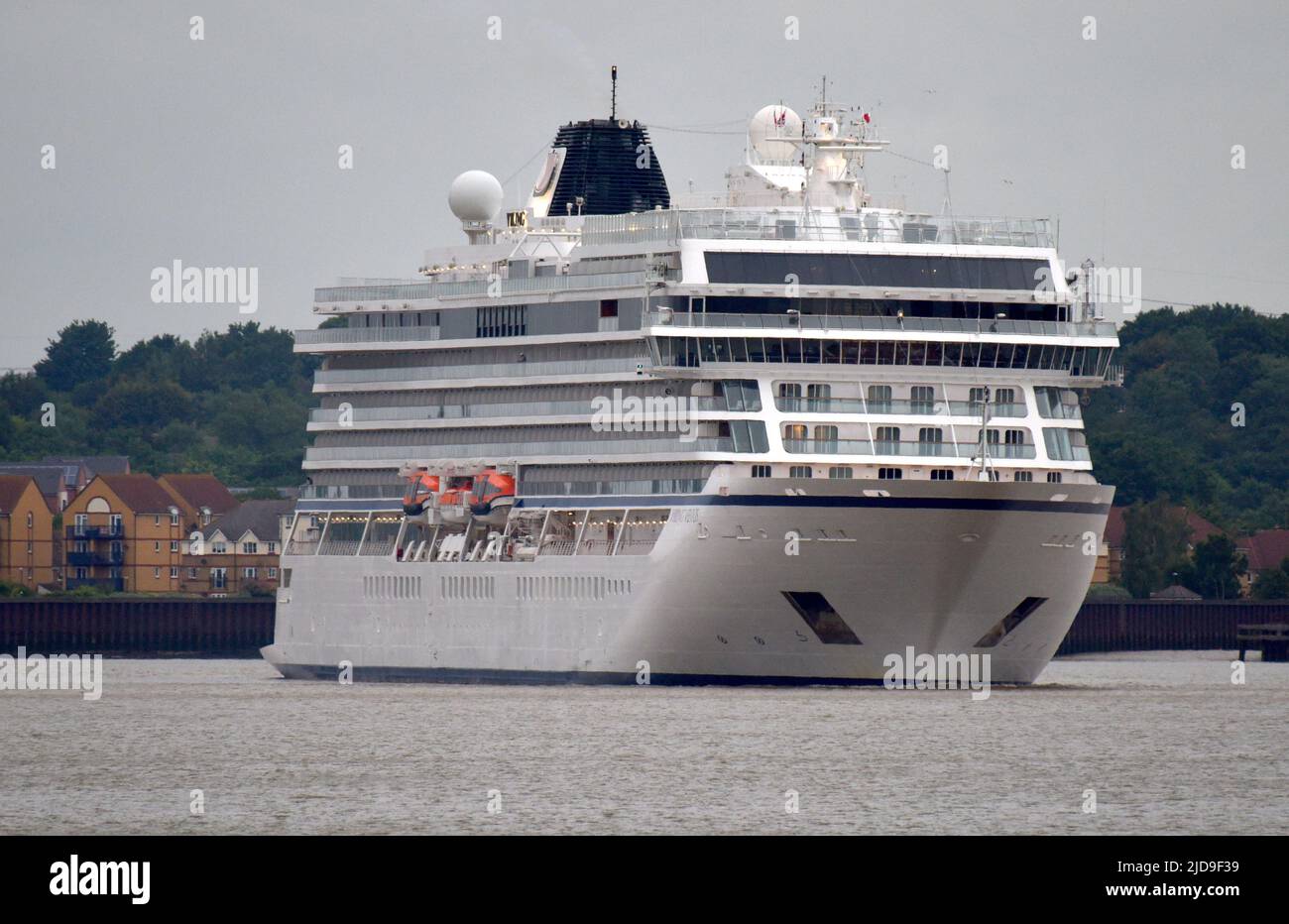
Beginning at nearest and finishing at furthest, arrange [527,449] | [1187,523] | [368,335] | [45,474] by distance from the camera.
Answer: [527,449], [368,335], [1187,523], [45,474]

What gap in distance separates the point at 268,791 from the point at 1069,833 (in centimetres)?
1400

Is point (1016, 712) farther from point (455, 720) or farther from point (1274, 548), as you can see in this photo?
point (1274, 548)

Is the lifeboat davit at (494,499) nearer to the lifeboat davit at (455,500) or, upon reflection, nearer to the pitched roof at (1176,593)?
the lifeboat davit at (455,500)

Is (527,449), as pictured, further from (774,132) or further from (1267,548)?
(1267,548)

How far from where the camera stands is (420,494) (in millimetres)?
83438

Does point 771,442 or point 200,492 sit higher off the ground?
point 200,492

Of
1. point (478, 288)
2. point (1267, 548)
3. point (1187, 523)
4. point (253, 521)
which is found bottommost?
point (1267, 548)

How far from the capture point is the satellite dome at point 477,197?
3504 inches

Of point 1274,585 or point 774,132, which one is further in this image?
point 1274,585

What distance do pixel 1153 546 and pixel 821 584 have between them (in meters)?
76.7

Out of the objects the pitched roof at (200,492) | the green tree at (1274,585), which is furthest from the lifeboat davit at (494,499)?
the pitched roof at (200,492)

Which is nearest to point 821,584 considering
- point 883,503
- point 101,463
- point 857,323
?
point 883,503
